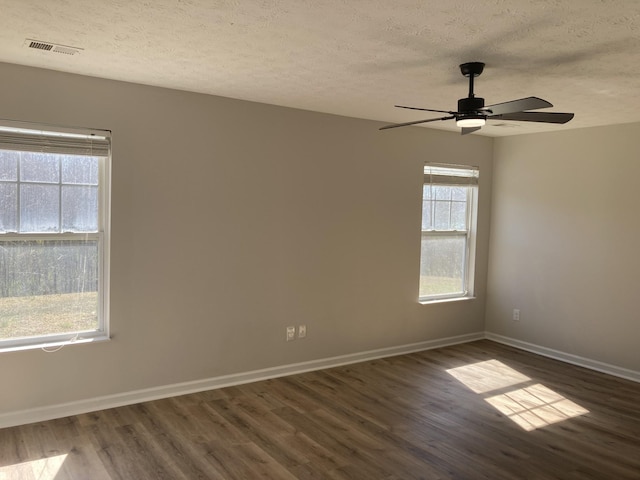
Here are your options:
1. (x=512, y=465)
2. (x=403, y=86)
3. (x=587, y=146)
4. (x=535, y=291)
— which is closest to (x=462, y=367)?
(x=535, y=291)

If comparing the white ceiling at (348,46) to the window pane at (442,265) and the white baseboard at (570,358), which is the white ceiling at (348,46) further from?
the white baseboard at (570,358)

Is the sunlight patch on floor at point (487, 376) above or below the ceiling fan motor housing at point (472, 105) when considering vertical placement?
below

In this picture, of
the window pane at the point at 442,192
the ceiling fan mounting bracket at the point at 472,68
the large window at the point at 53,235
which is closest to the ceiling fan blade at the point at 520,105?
the ceiling fan mounting bracket at the point at 472,68

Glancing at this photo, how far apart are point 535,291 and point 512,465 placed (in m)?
2.87

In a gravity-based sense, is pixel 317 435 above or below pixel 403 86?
below

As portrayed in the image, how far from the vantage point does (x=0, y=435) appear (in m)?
3.36

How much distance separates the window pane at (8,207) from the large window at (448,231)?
3766mm

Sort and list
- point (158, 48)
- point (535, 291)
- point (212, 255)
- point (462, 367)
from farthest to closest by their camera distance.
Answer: point (535, 291), point (462, 367), point (212, 255), point (158, 48)

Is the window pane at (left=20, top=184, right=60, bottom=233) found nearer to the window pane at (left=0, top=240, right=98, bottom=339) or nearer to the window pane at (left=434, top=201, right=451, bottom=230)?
the window pane at (left=0, top=240, right=98, bottom=339)

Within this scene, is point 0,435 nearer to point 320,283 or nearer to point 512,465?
point 320,283

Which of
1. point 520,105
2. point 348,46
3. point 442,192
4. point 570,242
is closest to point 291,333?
point 442,192

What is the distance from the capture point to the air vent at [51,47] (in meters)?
2.89

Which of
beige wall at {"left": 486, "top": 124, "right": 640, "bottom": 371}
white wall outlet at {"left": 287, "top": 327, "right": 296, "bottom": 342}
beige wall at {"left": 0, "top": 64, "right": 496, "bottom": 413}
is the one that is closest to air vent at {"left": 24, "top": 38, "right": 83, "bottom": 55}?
beige wall at {"left": 0, "top": 64, "right": 496, "bottom": 413}

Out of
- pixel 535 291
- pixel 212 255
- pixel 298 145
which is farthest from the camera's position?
pixel 535 291
